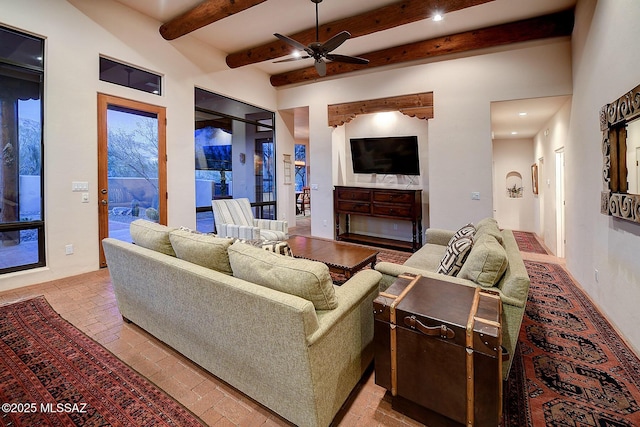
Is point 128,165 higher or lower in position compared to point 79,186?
higher

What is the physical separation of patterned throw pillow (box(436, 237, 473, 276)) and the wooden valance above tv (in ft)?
11.6

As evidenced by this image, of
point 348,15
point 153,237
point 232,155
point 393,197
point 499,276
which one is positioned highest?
point 348,15

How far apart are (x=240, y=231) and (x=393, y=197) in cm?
280

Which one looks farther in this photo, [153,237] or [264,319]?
[153,237]

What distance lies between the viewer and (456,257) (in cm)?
224

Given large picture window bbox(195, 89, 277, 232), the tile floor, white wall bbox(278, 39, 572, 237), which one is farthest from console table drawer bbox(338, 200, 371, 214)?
the tile floor

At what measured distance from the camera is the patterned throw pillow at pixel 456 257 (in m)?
2.19

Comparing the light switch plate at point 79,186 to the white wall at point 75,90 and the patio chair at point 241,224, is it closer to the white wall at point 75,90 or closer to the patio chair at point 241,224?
the white wall at point 75,90

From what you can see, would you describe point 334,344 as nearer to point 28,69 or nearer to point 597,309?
point 597,309

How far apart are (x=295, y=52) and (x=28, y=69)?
3526mm

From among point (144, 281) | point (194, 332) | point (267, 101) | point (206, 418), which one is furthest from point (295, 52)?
point (206, 418)

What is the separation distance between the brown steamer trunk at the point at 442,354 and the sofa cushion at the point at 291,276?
31 cm

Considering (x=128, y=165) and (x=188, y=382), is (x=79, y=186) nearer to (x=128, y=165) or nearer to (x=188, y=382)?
(x=128, y=165)

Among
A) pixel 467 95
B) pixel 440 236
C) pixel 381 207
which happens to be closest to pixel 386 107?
pixel 467 95
